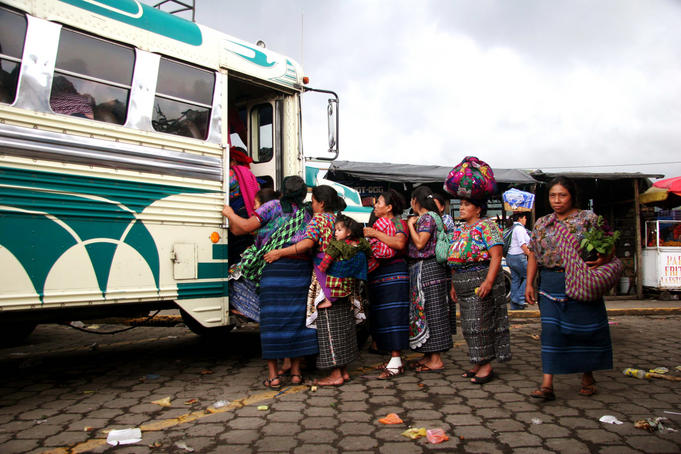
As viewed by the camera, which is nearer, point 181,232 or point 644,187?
point 181,232

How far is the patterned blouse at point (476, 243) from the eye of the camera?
A: 4.18 meters

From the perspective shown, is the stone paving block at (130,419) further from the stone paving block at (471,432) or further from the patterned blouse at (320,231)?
the stone paving block at (471,432)

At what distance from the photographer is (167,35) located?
4.32m

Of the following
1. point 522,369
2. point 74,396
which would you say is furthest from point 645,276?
point 74,396

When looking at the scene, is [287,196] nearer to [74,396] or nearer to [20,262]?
[20,262]

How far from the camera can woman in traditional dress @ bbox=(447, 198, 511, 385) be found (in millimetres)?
4176

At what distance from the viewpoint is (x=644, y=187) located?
37.9ft

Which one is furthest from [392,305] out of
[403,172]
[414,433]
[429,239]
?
[403,172]

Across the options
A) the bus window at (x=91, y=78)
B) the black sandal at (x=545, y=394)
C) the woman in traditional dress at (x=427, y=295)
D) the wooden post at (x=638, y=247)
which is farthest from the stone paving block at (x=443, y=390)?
the wooden post at (x=638, y=247)

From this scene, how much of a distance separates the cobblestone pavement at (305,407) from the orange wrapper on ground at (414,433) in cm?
7

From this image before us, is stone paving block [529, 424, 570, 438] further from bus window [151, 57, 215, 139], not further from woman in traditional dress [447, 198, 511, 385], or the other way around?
bus window [151, 57, 215, 139]

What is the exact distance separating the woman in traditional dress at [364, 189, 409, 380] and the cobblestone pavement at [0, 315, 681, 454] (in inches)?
13.2

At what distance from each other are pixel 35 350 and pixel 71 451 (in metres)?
3.72

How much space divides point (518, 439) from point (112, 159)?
356 centimetres
